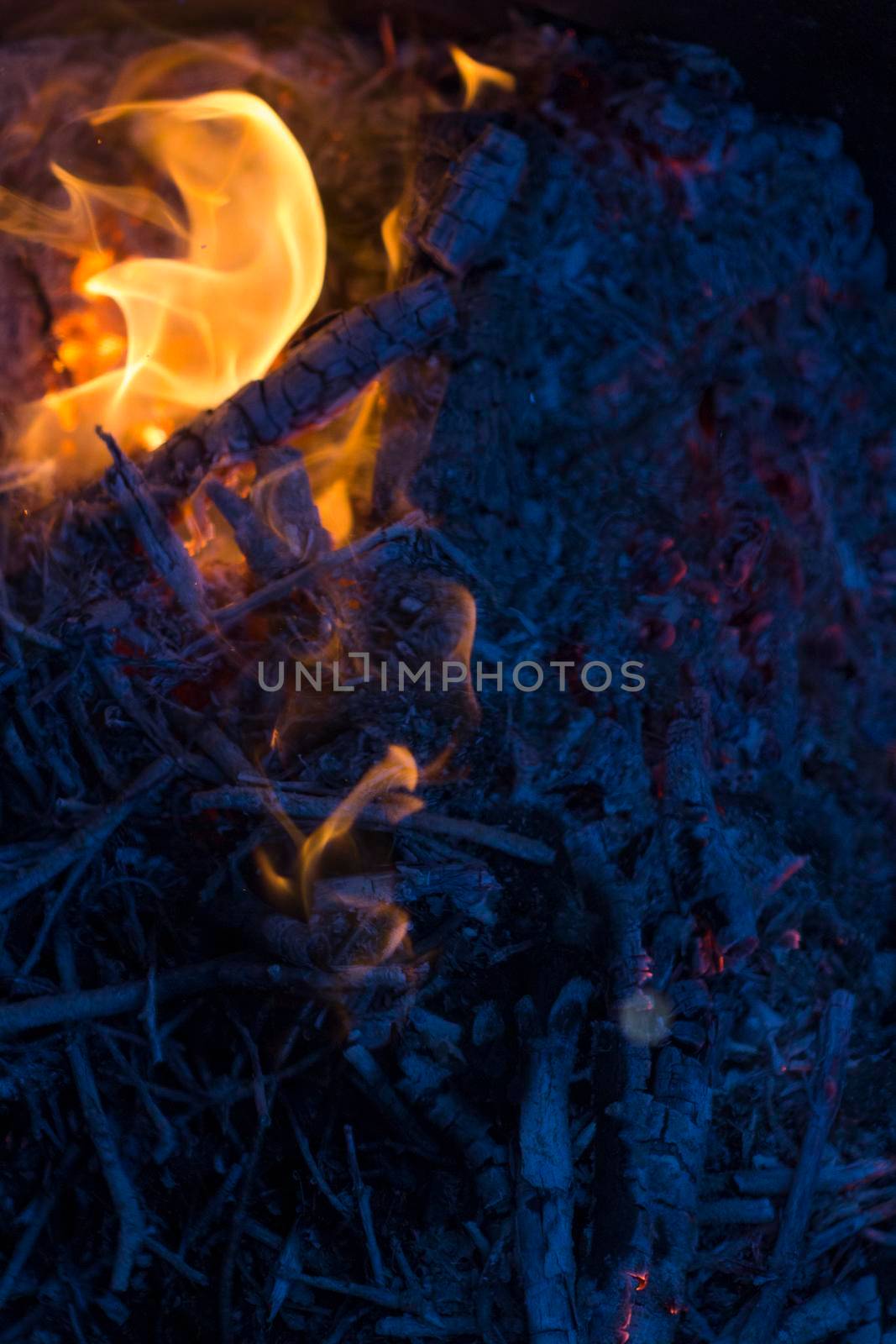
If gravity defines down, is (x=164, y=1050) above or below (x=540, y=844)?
below

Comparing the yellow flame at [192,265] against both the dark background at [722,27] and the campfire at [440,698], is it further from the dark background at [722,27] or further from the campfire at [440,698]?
the dark background at [722,27]

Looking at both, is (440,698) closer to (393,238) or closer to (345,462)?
(345,462)

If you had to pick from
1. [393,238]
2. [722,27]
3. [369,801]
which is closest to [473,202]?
[393,238]

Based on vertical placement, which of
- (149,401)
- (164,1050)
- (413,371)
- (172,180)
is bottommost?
(164,1050)

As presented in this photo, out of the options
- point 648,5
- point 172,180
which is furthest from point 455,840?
point 648,5

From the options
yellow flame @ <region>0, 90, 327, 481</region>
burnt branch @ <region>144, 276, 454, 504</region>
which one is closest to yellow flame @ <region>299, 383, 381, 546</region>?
burnt branch @ <region>144, 276, 454, 504</region>

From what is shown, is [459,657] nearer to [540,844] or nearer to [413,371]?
[540,844]

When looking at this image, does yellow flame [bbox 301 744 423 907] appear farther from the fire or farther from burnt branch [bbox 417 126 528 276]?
burnt branch [bbox 417 126 528 276]
